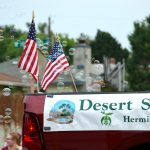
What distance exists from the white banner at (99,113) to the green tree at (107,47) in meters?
Answer: 79.8

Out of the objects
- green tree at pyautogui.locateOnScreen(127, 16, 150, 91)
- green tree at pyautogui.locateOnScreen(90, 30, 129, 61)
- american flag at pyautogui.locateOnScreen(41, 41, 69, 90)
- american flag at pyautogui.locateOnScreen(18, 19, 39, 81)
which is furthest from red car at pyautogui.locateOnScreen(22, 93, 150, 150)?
green tree at pyautogui.locateOnScreen(90, 30, 129, 61)

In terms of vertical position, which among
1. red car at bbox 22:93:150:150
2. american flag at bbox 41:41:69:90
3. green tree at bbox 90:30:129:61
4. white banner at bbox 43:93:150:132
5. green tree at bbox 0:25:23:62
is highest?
green tree at bbox 90:30:129:61

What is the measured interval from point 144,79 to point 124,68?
22.9 feet

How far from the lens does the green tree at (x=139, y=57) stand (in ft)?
195

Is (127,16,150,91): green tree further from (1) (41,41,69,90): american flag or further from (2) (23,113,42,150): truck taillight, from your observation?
(2) (23,113,42,150): truck taillight

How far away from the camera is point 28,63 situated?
12.5 meters

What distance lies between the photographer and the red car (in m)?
7.25

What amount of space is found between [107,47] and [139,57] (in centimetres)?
2869

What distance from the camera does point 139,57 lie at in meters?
62.6

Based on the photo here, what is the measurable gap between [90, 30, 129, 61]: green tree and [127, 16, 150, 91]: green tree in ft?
74.9

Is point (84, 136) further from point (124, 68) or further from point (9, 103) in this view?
point (124, 68)

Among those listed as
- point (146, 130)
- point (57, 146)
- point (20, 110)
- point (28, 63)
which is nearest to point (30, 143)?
point (57, 146)

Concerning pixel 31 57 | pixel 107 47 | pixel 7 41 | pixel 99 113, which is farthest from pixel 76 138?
pixel 107 47

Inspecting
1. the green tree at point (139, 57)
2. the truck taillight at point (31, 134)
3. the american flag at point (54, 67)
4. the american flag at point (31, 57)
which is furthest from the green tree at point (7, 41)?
the green tree at point (139, 57)
